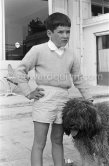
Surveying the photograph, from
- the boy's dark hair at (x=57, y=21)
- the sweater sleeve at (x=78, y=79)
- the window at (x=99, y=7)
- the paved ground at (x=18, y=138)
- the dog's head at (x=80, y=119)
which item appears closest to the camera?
the dog's head at (x=80, y=119)

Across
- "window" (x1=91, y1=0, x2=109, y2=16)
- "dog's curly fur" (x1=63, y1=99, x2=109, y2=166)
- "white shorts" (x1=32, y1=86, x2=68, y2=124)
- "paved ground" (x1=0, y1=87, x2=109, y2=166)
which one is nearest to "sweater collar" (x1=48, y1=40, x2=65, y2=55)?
"white shorts" (x1=32, y1=86, x2=68, y2=124)

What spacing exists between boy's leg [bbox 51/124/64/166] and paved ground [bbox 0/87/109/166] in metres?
0.64

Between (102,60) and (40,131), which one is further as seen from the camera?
(102,60)

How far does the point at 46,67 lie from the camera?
2.54m

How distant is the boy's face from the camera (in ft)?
8.15

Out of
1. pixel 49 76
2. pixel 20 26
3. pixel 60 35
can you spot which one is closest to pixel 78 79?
pixel 49 76

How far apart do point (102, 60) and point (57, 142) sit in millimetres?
10188

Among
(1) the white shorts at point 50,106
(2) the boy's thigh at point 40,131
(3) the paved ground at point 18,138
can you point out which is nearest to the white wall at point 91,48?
(3) the paved ground at point 18,138

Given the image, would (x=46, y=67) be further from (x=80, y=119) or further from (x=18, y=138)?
(x=18, y=138)

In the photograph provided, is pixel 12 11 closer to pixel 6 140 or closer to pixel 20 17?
pixel 20 17

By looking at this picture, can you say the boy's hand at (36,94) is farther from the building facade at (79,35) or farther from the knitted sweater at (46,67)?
the building facade at (79,35)

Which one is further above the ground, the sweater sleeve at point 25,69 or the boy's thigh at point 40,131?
the sweater sleeve at point 25,69

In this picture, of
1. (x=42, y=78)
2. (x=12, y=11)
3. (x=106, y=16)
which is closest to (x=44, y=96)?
(x=42, y=78)

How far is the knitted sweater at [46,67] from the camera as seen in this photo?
2.49 m
